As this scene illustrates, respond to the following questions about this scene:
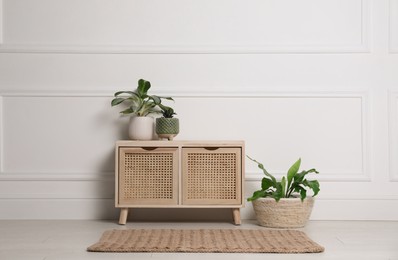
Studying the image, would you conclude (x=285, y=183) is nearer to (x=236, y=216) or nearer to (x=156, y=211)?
(x=236, y=216)

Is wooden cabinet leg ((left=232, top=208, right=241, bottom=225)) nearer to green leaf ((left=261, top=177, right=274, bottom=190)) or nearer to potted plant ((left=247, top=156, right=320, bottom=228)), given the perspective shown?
potted plant ((left=247, top=156, right=320, bottom=228))

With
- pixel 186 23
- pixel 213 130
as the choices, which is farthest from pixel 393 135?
pixel 186 23

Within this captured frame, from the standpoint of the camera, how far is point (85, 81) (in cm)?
403

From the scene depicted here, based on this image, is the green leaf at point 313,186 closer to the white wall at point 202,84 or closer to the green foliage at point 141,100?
the white wall at point 202,84

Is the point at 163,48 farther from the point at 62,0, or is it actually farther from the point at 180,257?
the point at 180,257

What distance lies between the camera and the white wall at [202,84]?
3990mm

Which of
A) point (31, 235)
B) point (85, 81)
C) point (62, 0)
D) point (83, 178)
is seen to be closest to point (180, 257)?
point (31, 235)

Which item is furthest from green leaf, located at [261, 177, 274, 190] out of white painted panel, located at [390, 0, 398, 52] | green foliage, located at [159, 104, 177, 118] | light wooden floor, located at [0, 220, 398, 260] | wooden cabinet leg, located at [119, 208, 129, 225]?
white painted panel, located at [390, 0, 398, 52]

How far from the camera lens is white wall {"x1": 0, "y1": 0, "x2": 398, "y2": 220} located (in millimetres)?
3990

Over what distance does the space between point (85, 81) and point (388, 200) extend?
6.87 ft

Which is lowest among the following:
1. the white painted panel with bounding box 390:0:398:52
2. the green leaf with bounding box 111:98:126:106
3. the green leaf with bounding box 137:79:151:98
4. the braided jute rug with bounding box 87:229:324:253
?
the braided jute rug with bounding box 87:229:324:253

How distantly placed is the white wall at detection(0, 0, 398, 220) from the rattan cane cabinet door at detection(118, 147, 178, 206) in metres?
0.33

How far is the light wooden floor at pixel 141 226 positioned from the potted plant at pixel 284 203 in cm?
9

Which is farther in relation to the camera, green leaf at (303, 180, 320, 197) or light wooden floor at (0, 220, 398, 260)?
green leaf at (303, 180, 320, 197)
